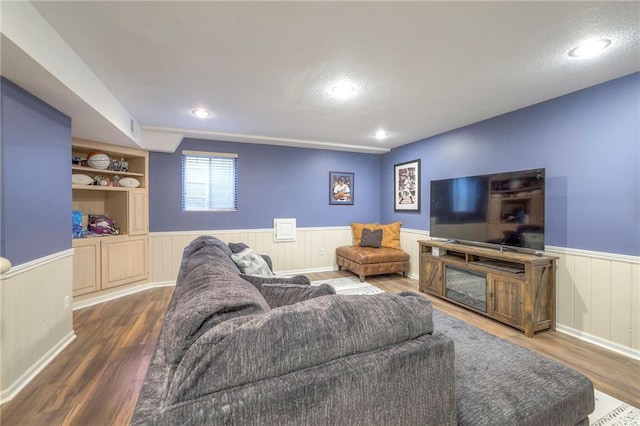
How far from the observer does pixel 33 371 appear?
2012 mm

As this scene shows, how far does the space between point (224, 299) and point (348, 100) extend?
8.47ft

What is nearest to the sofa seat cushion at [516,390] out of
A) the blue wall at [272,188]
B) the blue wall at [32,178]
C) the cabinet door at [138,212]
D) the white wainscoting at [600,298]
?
the white wainscoting at [600,298]

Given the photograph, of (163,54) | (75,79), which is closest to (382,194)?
(163,54)

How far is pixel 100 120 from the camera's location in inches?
105

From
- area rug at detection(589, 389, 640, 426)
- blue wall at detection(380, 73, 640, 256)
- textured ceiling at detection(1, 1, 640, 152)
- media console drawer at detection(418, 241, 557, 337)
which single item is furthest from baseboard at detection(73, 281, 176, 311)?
blue wall at detection(380, 73, 640, 256)

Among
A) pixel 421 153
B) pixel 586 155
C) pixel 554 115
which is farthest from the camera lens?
pixel 421 153

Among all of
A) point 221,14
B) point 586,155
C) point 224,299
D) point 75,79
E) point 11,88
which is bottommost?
point 224,299

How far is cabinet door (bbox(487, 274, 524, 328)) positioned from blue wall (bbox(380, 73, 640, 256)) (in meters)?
0.66

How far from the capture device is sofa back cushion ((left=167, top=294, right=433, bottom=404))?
698 millimetres

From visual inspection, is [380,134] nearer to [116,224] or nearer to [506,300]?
[506,300]

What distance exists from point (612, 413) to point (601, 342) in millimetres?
1132

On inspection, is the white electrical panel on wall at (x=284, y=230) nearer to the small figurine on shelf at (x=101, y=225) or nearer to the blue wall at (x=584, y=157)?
the small figurine on shelf at (x=101, y=225)

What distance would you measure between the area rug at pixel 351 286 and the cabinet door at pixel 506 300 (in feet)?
4.55

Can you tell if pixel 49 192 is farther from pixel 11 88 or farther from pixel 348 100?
pixel 348 100
